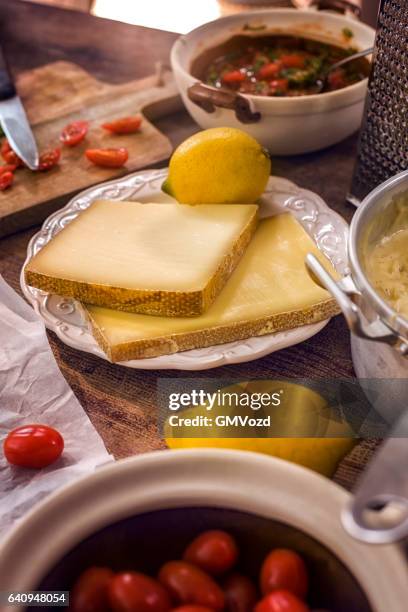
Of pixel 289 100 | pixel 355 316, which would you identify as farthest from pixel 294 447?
pixel 289 100

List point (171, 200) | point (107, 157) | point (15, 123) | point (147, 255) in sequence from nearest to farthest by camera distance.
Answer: point (147, 255)
point (171, 200)
point (107, 157)
point (15, 123)

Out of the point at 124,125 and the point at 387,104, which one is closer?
the point at 387,104

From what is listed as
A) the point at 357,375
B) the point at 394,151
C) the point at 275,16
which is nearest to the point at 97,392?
the point at 357,375

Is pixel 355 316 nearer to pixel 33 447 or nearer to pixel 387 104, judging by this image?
pixel 33 447

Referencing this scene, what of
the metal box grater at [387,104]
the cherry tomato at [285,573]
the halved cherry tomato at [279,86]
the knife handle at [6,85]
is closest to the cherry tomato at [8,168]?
the knife handle at [6,85]

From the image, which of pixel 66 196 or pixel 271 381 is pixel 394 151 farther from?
pixel 66 196
